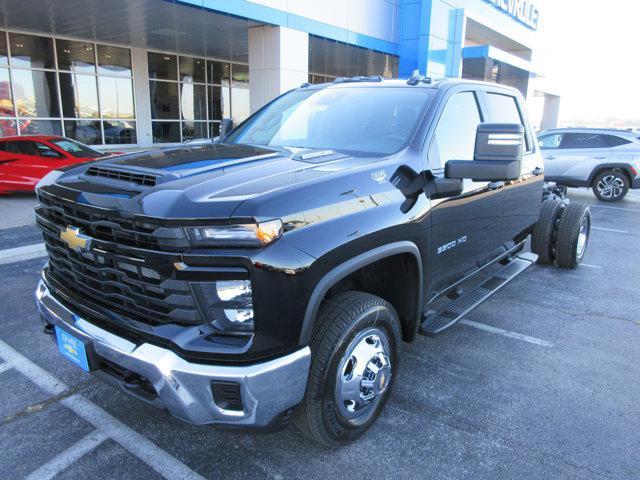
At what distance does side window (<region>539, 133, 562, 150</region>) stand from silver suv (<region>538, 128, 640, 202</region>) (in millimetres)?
25

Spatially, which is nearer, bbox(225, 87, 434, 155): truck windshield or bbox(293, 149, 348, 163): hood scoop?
bbox(293, 149, 348, 163): hood scoop

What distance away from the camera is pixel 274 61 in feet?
42.8

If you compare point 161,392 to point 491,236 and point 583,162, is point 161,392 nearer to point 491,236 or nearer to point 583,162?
point 491,236

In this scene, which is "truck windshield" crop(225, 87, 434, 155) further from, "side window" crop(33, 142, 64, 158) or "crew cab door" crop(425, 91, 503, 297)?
"side window" crop(33, 142, 64, 158)

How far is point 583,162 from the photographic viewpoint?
12.6 m

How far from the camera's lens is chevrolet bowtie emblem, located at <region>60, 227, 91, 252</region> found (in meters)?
2.34

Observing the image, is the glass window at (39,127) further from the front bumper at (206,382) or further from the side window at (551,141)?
the front bumper at (206,382)

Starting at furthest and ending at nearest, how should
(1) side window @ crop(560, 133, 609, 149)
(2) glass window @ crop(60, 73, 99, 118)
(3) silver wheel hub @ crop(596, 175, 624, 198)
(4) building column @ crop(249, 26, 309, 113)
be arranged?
(2) glass window @ crop(60, 73, 99, 118) < (4) building column @ crop(249, 26, 309, 113) < (1) side window @ crop(560, 133, 609, 149) < (3) silver wheel hub @ crop(596, 175, 624, 198)

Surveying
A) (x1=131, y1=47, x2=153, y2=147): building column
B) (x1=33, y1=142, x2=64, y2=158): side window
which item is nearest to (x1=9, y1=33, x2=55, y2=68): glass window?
(x1=131, y1=47, x2=153, y2=147): building column

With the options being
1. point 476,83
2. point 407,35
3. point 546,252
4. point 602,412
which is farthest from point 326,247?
point 407,35

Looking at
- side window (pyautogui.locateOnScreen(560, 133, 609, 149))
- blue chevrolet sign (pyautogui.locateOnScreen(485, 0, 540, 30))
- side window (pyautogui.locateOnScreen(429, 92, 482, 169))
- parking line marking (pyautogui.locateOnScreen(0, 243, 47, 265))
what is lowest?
parking line marking (pyautogui.locateOnScreen(0, 243, 47, 265))

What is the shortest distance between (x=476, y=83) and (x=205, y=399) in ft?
10.6

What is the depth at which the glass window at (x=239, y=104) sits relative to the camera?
23.0 meters

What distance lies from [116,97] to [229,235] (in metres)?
18.7
